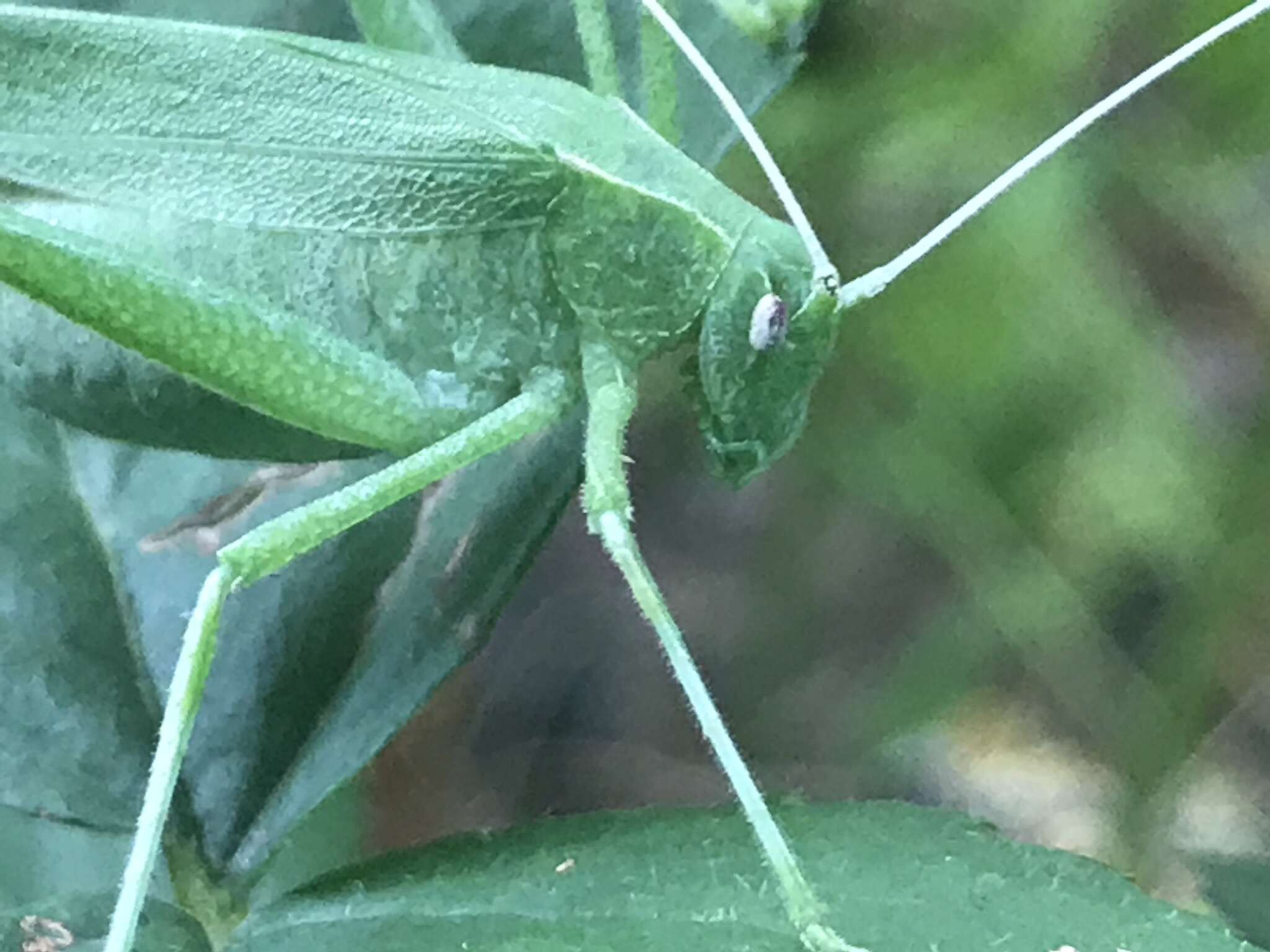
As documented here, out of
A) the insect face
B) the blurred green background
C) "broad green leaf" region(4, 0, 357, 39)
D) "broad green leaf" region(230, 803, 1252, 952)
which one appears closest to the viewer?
"broad green leaf" region(230, 803, 1252, 952)

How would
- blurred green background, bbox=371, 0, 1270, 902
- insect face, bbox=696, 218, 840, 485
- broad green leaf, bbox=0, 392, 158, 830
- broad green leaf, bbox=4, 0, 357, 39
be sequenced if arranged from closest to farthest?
broad green leaf, bbox=0, 392, 158, 830
insect face, bbox=696, 218, 840, 485
broad green leaf, bbox=4, 0, 357, 39
blurred green background, bbox=371, 0, 1270, 902

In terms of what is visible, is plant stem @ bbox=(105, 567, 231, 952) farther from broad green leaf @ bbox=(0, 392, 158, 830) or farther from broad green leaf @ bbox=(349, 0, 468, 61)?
broad green leaf @ bbox=(349, 0, 468, 61)

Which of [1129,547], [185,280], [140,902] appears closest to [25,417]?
[185,280]

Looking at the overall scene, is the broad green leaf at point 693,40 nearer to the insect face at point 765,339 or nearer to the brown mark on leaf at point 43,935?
the insect face at point 765,339

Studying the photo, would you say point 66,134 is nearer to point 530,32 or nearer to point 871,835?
point 530,32

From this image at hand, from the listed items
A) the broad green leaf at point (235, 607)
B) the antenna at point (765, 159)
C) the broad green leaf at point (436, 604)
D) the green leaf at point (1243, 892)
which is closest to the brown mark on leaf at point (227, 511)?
the broad green leaf at point (235, 607)

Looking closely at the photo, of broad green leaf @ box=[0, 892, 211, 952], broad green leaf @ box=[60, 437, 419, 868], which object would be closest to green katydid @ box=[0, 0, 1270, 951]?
broad green leaf @ box=[60, 437, 419, 868]
